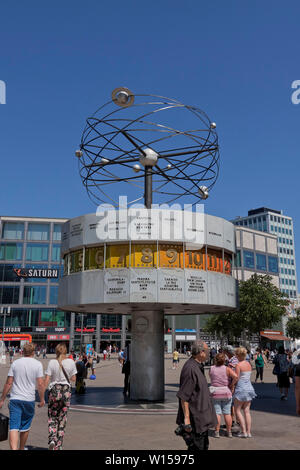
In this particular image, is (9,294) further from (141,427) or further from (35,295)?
(141,427)

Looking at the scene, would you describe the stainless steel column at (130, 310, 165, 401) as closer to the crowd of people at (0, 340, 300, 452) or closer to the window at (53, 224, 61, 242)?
the crowd of people at (0, 340, 300, 452)

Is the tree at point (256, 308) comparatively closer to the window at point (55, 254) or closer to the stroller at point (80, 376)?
the stroller at point (80, 376)

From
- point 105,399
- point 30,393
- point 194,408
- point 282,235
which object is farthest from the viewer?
point 282,235

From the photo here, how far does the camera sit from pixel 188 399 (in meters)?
6.28

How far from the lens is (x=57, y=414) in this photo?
754 cm

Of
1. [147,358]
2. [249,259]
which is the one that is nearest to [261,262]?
[249,259]

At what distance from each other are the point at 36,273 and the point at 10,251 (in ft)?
24.1

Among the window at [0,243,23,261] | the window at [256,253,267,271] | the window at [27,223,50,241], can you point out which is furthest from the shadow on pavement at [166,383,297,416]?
the window at [256,253,267,271]

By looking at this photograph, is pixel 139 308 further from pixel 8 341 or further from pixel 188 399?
pixel 8 341

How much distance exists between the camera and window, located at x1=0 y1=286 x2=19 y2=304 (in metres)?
82.3

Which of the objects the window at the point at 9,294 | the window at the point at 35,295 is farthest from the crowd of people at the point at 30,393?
the window at the point at 9,294

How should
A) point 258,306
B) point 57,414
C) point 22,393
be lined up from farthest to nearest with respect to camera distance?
point 258,306
point 57,414
point 22,393

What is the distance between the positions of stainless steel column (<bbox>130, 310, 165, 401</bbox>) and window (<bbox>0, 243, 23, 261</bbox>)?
71.1 meters

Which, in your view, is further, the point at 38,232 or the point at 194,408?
the point at 38,232
